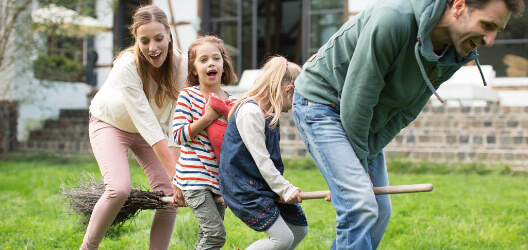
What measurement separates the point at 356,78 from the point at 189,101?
45.2 inches

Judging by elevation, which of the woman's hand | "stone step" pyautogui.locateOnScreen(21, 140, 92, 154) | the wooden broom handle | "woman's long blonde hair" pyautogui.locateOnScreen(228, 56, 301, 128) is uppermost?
"woman's long blonde hair" pyautogui.locateOnScreen(228, 56, 301, 128)

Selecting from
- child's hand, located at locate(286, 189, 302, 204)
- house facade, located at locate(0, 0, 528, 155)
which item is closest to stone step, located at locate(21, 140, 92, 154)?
house facade, located at locate(0, 0, 528, 155)

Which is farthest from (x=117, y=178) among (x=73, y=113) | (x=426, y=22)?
(x=73, y=113)

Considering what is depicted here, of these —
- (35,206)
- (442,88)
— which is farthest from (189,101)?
(442,88)

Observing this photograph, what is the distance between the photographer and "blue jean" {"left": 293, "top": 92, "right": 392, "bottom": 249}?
84.7 inches

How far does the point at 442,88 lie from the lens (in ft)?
26.9

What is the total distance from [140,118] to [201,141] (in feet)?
1.30

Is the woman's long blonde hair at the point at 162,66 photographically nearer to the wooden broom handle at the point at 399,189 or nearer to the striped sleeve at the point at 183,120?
the striped sleeve at the point at 183,120

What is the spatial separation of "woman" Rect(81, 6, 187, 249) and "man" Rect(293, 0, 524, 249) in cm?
97

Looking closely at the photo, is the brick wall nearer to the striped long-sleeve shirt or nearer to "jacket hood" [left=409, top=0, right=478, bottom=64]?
the striped long-sleeve shirt

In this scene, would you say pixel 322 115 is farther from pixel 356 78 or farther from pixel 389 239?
pixel 389 239

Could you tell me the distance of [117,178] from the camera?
2.96 meters

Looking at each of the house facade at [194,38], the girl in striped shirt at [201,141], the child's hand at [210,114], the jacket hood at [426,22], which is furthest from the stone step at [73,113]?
the jacket hood at [426,22]

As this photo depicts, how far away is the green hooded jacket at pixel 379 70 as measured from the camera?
197 cm
